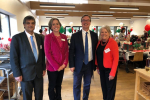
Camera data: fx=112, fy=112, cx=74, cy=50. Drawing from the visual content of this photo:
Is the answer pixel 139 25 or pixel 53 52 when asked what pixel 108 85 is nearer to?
pixel 53 52

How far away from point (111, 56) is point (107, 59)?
0.08 meters

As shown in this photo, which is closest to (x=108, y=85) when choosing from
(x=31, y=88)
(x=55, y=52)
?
(x=55, y=52)

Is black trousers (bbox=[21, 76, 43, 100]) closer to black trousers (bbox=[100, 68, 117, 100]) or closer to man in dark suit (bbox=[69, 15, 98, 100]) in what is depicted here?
man in dark suit (bbox=[69, 15, 98, 100])

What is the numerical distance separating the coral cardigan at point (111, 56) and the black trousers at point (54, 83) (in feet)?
2.61

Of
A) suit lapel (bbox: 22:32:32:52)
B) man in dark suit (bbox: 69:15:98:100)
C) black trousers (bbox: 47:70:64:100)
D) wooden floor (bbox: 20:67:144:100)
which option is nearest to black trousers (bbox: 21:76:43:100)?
black trousers (bbox: 47:70:64:100)

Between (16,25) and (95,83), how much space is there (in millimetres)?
3552

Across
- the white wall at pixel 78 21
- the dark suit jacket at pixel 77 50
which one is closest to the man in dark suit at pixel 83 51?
the dark suit jacket at pixel 77 50

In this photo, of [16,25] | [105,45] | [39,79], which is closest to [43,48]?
[39,79]

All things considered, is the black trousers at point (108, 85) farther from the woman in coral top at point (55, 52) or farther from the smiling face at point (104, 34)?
the woman in coral top at point (55, 52)

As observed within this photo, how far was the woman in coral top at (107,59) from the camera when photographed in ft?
5.92

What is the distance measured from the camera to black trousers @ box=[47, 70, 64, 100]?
1936 mm

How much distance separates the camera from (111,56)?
1.84m

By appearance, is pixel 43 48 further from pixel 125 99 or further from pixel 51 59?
pixel 125 99

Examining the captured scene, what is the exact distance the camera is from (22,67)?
1589 millimetres
